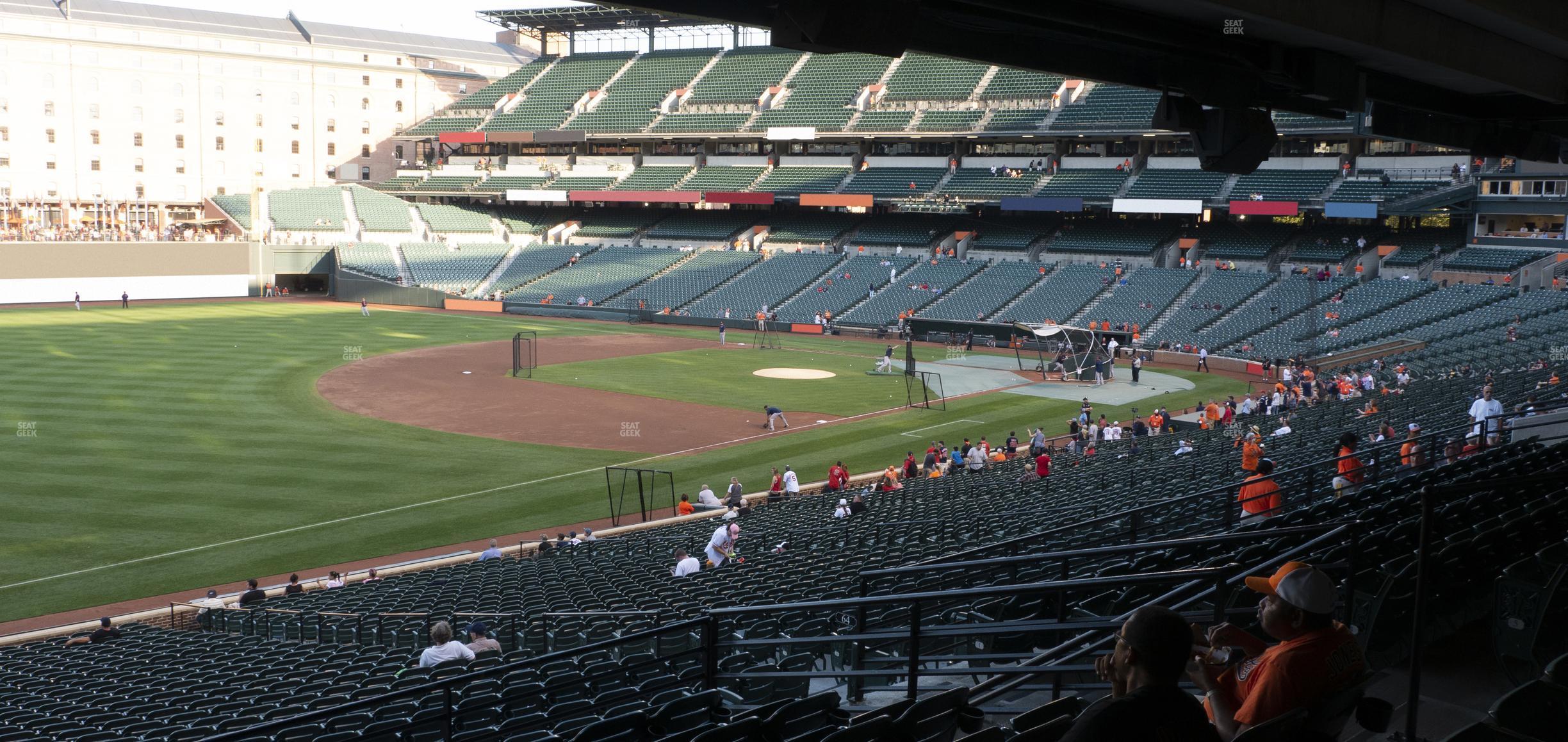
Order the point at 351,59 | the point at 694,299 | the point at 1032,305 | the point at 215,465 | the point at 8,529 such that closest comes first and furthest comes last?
the point at 8,529 → the point at 215,465 → the point at 1032,305 → the point at 694,299 → the point at 351,59

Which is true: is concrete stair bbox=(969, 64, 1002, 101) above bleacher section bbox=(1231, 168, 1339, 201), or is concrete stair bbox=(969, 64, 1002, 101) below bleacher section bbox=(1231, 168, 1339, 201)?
above

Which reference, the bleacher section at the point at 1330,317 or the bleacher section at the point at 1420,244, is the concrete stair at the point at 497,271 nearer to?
the bleacher section at the point at 1330,317

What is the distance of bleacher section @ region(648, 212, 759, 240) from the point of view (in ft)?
260

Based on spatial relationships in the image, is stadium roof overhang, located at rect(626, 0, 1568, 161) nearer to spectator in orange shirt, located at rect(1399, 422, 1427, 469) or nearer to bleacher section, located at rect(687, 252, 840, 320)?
spectator in orange shirt, located at rect(1399, 422, 1427, 469)

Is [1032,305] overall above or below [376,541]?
above

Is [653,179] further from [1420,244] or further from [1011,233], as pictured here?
[1420,244]

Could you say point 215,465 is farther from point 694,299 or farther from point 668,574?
point 694,299

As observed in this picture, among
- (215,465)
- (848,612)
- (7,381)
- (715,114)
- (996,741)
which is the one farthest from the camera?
(715,114)

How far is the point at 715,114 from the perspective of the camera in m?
80.8

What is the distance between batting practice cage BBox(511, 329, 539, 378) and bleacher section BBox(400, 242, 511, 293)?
23.3 meters

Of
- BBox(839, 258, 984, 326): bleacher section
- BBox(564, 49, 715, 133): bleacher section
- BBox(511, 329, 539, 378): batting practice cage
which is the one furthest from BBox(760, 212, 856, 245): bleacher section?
BBox(511, 329, 539, 378): batting practice cage

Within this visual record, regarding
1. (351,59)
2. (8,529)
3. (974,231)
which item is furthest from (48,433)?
(351,59)

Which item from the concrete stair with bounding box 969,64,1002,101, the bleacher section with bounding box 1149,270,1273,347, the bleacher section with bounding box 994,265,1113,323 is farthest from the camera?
the concrete stair with bounding box 969,64,1002,101

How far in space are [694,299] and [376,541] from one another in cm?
4632
